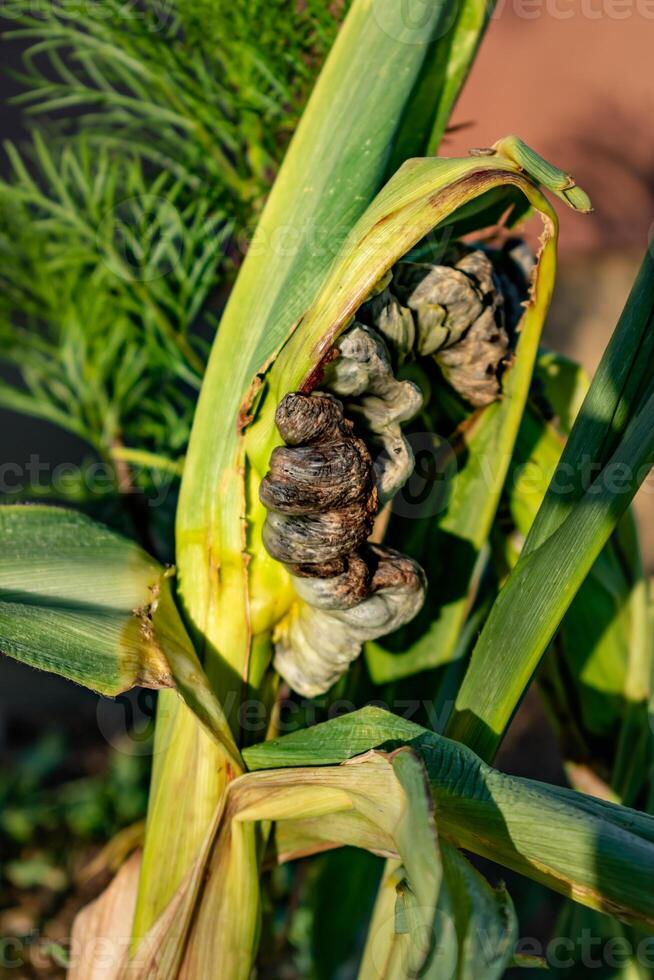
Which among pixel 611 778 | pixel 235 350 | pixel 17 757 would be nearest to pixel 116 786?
pixel 17 757

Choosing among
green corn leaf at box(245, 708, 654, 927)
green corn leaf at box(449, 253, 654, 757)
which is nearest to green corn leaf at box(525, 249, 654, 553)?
green corn leaf at box(449, 253, 654, 757)

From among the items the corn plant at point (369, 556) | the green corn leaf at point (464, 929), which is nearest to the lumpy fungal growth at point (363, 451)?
the corn plant at point (369, 556)

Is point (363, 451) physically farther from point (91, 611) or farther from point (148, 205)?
point (148, 205)

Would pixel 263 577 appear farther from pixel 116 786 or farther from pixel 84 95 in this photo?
pixel 116 786

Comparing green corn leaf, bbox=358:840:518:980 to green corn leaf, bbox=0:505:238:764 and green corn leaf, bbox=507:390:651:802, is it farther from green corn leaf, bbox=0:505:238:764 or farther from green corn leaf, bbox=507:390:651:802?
green corn leaf, bbox=507:390:651:802

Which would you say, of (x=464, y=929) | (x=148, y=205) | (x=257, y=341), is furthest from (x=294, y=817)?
(x=148, y=205)

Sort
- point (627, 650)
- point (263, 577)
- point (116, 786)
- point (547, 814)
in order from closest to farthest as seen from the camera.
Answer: point (547, 814) < point (263, 577) < point (627, 650) < point (116, 786)

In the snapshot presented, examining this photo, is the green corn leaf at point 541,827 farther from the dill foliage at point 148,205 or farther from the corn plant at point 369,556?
the dill foliage at point 148,205

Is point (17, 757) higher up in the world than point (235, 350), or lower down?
lower down
